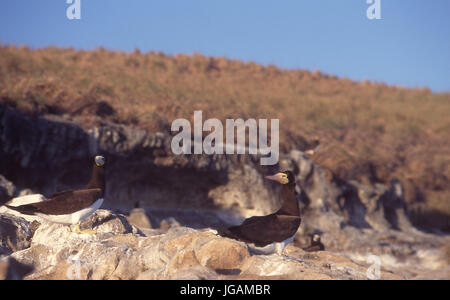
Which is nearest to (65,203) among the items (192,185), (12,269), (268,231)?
(12,269)

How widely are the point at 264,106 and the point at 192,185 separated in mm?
13286

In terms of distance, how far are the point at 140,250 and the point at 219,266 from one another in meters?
1.30

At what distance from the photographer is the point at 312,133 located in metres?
25.6

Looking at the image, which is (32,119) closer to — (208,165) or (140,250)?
(208,165)

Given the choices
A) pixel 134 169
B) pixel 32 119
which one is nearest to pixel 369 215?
pixel 134 169

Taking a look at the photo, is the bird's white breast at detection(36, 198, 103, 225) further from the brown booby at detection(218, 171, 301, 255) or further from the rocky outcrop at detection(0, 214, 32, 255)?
the brown booby at detection(218, 171, 301, 255)

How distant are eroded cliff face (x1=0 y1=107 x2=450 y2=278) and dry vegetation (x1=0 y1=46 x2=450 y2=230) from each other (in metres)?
1.48

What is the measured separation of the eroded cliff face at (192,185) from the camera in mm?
13875

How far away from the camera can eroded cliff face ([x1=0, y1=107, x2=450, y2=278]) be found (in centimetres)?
1388

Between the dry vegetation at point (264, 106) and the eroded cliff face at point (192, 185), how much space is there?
1.48 meters

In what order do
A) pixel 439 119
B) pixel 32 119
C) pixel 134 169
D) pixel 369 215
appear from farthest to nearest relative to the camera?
pixel 439 119 → pixel 369 215 → pixel 134 169 → pixel 32 119

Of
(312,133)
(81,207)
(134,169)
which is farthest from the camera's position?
(312,133)

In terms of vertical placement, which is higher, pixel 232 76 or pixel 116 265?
pixel 232 76

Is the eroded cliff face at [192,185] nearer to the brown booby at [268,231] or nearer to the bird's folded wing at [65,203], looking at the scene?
the bird's folded wing at [65,203]
